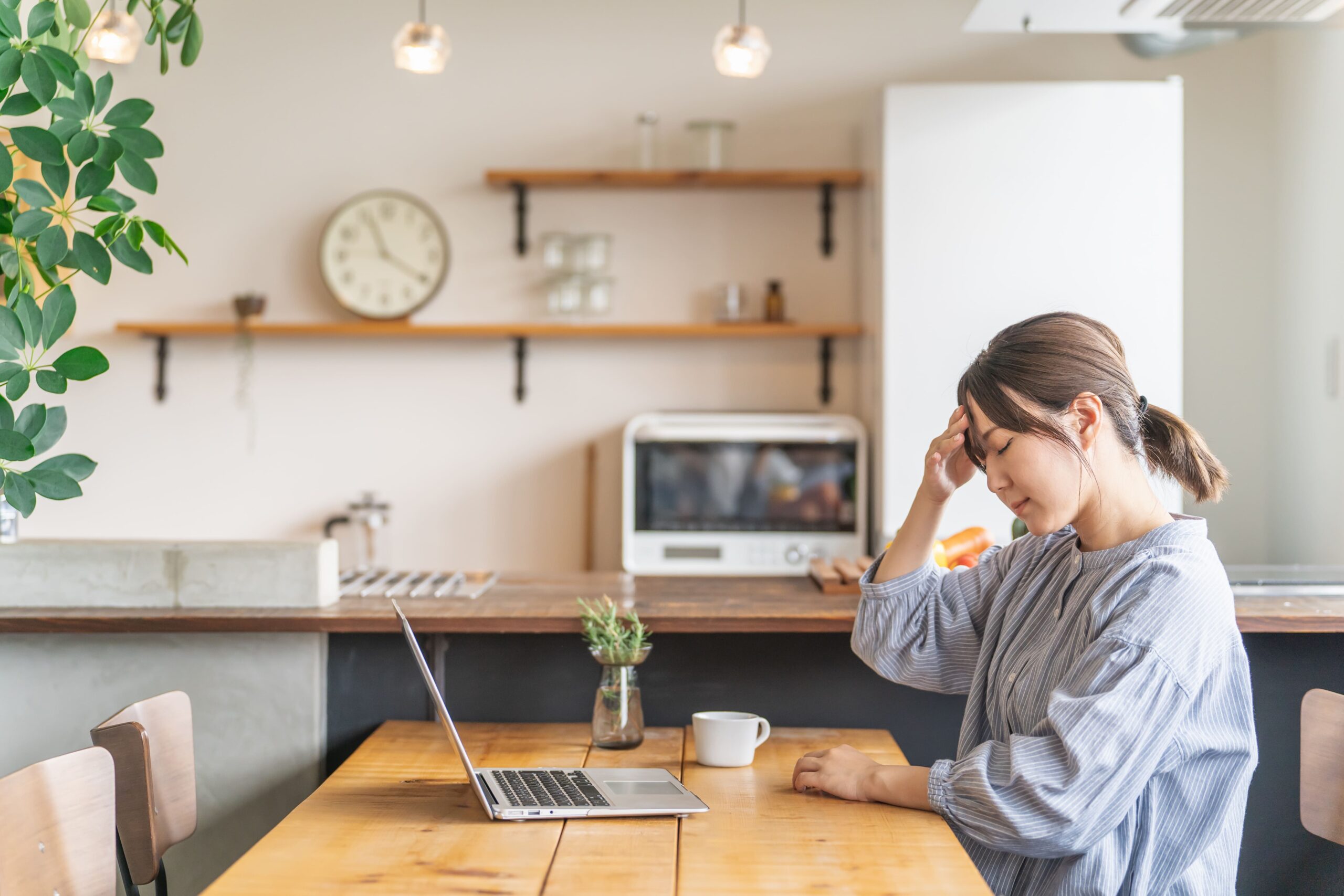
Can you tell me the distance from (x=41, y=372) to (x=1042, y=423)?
1302 mm

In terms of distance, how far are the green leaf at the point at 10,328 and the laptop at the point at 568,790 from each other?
0.64 meters

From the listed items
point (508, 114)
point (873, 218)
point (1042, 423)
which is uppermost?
point (508, 114)

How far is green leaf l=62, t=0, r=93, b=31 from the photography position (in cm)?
158

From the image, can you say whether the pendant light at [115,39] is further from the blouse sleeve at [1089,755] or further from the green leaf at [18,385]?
the blouse sleeve at [1089,755]

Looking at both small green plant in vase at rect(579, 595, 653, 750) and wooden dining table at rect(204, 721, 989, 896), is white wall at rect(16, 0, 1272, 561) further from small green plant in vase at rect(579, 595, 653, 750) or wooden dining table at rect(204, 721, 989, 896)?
wooden dining table at rect(204, 721, 989, 896)

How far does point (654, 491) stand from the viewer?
3236mm

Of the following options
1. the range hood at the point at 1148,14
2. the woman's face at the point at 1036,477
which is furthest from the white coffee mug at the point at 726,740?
the range hood at the point at 1148,14

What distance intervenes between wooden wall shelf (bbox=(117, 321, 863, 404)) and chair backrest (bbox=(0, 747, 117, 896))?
7.56ft

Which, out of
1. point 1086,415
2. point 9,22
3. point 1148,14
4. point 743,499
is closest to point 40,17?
point 9,22

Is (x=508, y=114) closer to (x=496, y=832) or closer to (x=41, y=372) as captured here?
(x=41, y=372)

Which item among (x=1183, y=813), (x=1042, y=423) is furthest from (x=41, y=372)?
(x=1183, y=813)

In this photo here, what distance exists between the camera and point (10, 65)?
147 cm

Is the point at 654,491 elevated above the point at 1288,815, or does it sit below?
above

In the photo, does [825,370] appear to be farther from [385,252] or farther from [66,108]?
[66,108]
